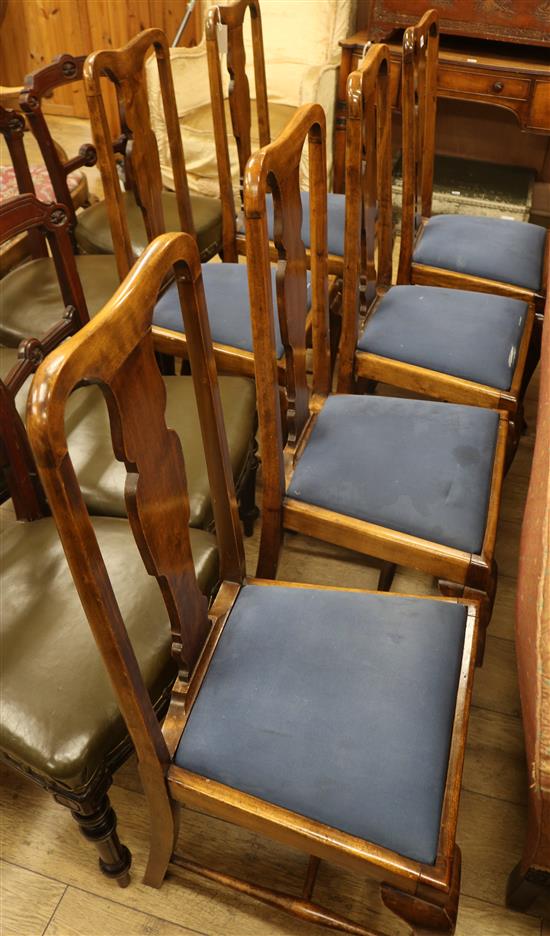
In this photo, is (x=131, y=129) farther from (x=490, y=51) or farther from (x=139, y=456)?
(x=490, y=51)

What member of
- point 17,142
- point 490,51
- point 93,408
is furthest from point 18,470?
point 490,51

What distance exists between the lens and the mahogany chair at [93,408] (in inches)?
46.4

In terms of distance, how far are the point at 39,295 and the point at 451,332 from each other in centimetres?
97

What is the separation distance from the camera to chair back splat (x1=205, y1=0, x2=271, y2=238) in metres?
1.68

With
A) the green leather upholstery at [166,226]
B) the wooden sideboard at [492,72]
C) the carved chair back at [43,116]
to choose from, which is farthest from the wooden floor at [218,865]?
the wooden sideboard at [492,72]

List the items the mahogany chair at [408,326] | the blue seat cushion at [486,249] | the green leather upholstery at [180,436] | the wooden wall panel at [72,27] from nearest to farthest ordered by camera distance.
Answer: the green leather upholstery at [180,436], the mahogany chair at [408,326], the blue seat cushion at [486,249], the wooden wall panel at [72,27]

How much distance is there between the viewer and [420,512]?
116 centimetres

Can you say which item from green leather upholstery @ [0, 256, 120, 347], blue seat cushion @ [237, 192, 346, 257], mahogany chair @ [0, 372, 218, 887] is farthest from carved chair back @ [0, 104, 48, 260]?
mahogany chair @ [0, 372, 218, 887]

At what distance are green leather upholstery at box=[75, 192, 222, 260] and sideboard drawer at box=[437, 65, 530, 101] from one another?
0.99 metres

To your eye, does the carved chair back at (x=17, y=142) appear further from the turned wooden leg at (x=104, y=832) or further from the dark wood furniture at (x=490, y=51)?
the dark wood furniture at (x=490, y=51)

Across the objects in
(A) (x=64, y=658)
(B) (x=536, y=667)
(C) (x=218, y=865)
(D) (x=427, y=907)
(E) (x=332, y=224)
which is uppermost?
(E) (x=332, y=224)

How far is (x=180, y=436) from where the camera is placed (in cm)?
135

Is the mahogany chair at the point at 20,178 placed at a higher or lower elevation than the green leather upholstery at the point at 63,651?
higher

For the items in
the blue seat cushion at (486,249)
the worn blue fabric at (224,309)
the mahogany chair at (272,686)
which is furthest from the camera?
the blue seat cushion at (486,249)
